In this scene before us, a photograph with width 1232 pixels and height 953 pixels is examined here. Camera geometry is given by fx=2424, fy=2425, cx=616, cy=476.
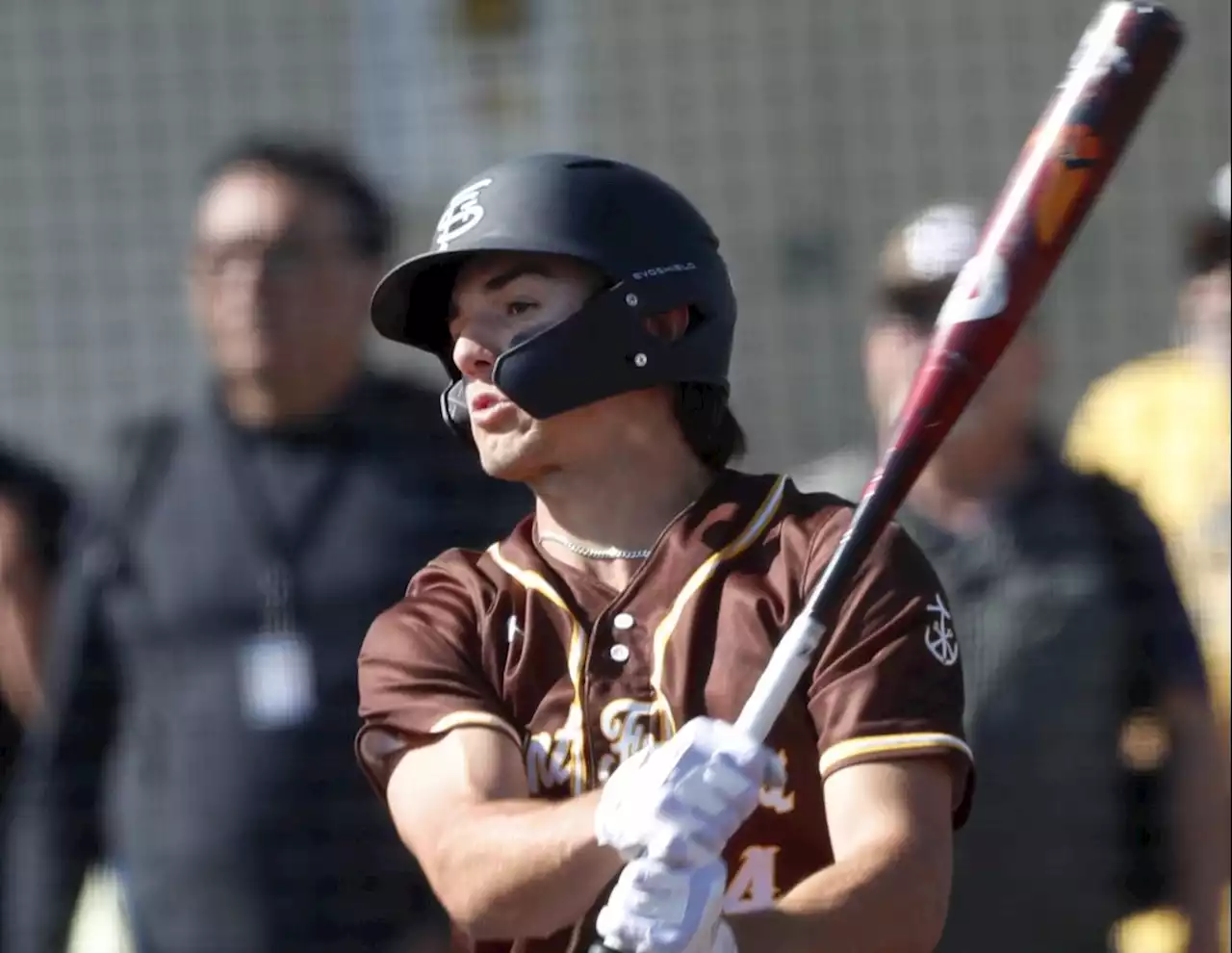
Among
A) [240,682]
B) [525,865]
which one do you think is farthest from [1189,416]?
[525,865]

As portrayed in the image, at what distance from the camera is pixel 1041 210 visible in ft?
8.55

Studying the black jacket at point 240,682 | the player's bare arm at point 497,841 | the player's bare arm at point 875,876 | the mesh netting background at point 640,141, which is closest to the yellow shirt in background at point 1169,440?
the black jacket at point 240,682

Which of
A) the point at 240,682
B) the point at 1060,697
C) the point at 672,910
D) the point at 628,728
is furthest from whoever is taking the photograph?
the point at 240,682

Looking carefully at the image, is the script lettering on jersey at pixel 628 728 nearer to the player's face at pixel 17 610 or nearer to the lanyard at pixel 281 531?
the lanyard at pixel 281 531

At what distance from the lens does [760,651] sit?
94.0 inches

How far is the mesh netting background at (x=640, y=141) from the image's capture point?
7336mm

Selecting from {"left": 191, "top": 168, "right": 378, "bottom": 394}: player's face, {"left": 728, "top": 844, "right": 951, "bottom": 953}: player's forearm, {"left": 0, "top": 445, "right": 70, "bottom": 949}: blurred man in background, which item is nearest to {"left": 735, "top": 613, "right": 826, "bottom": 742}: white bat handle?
{"left": 728, "top": 844, "right": 951, "bottom": 953}: player's forearm

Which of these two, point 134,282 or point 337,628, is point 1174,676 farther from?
point 134,282

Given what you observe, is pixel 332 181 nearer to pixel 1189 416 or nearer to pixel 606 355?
pixel 1189 416

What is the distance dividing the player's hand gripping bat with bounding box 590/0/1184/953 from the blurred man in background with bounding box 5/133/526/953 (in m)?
1.37

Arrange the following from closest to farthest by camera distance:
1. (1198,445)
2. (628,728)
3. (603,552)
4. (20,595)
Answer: (628,728) < (603,552) < (1198,445) < (20,595)

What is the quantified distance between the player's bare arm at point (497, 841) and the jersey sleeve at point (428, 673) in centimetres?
3

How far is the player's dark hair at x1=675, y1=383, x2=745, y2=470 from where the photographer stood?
2.59 m

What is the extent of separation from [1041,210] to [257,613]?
1740 millimetres
